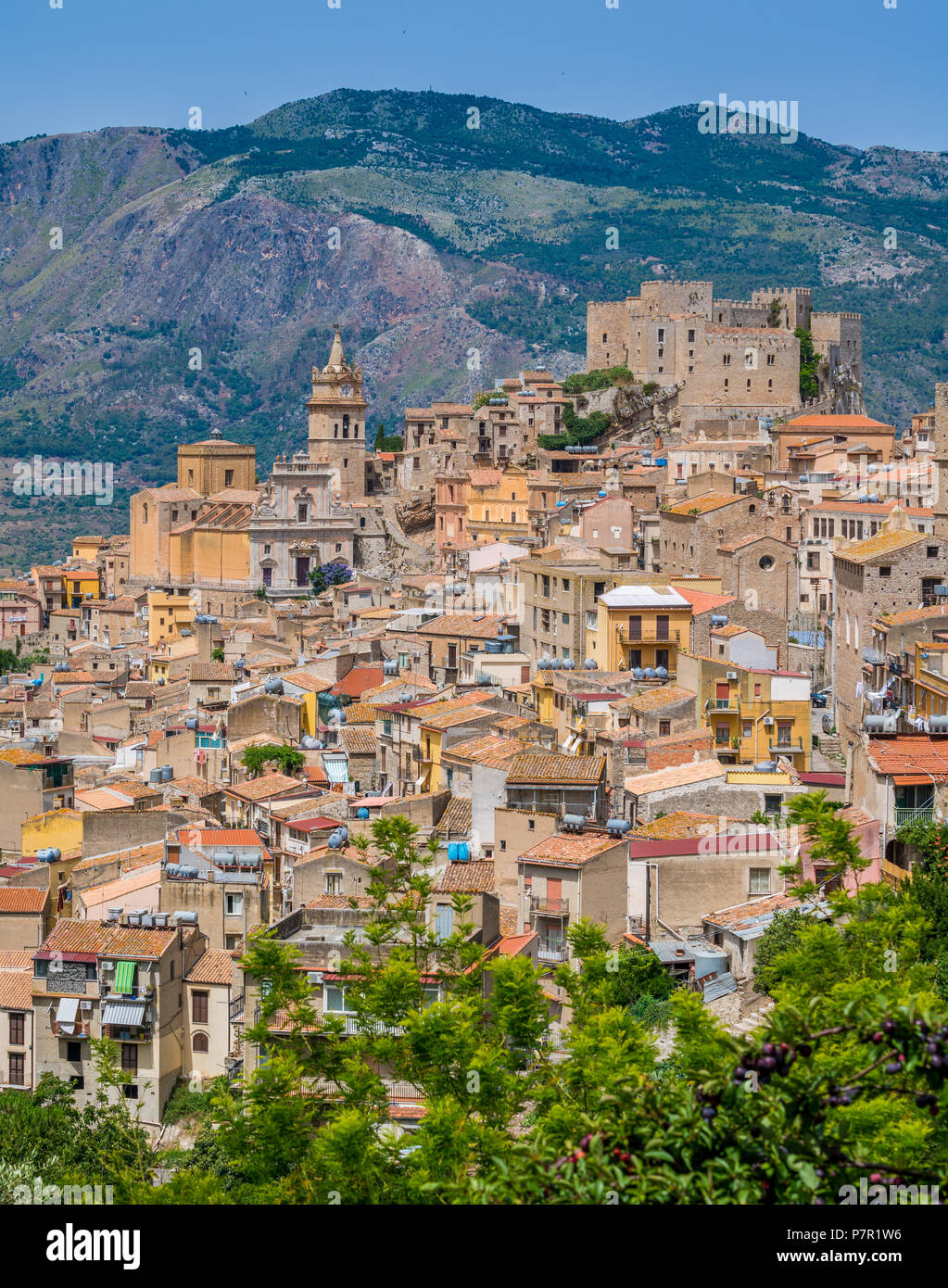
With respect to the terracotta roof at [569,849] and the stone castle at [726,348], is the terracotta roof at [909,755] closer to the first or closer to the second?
the terracotta roof at [569,849]

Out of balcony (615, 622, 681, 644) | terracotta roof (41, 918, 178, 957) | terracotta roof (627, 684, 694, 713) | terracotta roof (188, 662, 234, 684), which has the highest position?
balcony (615, 622, 681, 644)

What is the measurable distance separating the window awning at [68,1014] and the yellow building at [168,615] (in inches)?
1555

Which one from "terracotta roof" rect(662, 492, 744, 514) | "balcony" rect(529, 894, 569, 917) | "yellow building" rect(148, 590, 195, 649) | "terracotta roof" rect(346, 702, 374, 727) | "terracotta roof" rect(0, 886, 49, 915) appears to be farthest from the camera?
"yellow building" rect(148, 590, 195, 649)

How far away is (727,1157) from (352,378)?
74.7 meters

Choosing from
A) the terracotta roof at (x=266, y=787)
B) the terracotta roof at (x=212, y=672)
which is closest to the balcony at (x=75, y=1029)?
the terracotta roof at (x=266, y=787)

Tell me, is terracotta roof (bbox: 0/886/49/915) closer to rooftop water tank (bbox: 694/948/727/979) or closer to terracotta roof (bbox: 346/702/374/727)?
terracotta roof (bbox: 346/702/374/727)

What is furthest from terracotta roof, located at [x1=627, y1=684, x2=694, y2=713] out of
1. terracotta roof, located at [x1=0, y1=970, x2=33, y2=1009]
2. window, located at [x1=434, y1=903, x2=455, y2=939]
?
terracotta roof, located at [x1=0, y1=970, x2=33, y2=1009]

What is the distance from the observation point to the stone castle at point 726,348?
82.4 metres

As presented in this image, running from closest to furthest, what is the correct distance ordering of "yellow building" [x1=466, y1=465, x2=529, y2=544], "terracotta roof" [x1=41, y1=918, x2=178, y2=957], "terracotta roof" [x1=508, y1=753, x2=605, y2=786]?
"terracotta roof" [x1=41, y1=918, x2=178, y2=957], "terracotta roof" [x1=508, y1=753, x2=605, y2=786], "yellow building" [x1=466, y1=465, x2=529, y2=544]

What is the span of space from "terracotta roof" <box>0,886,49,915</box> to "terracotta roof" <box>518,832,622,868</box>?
8773 mm

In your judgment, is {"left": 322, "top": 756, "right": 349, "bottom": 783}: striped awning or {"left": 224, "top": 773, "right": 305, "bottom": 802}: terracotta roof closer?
{"left": 224, "top": 773, "right": 305, "bottom": 802}: terracotta roof

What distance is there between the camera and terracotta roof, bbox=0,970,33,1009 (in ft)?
98.1

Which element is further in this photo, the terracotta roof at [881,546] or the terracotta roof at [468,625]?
the terracotta roof at [468,625]

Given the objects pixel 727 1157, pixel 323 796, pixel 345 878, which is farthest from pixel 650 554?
pixel 727 1157
